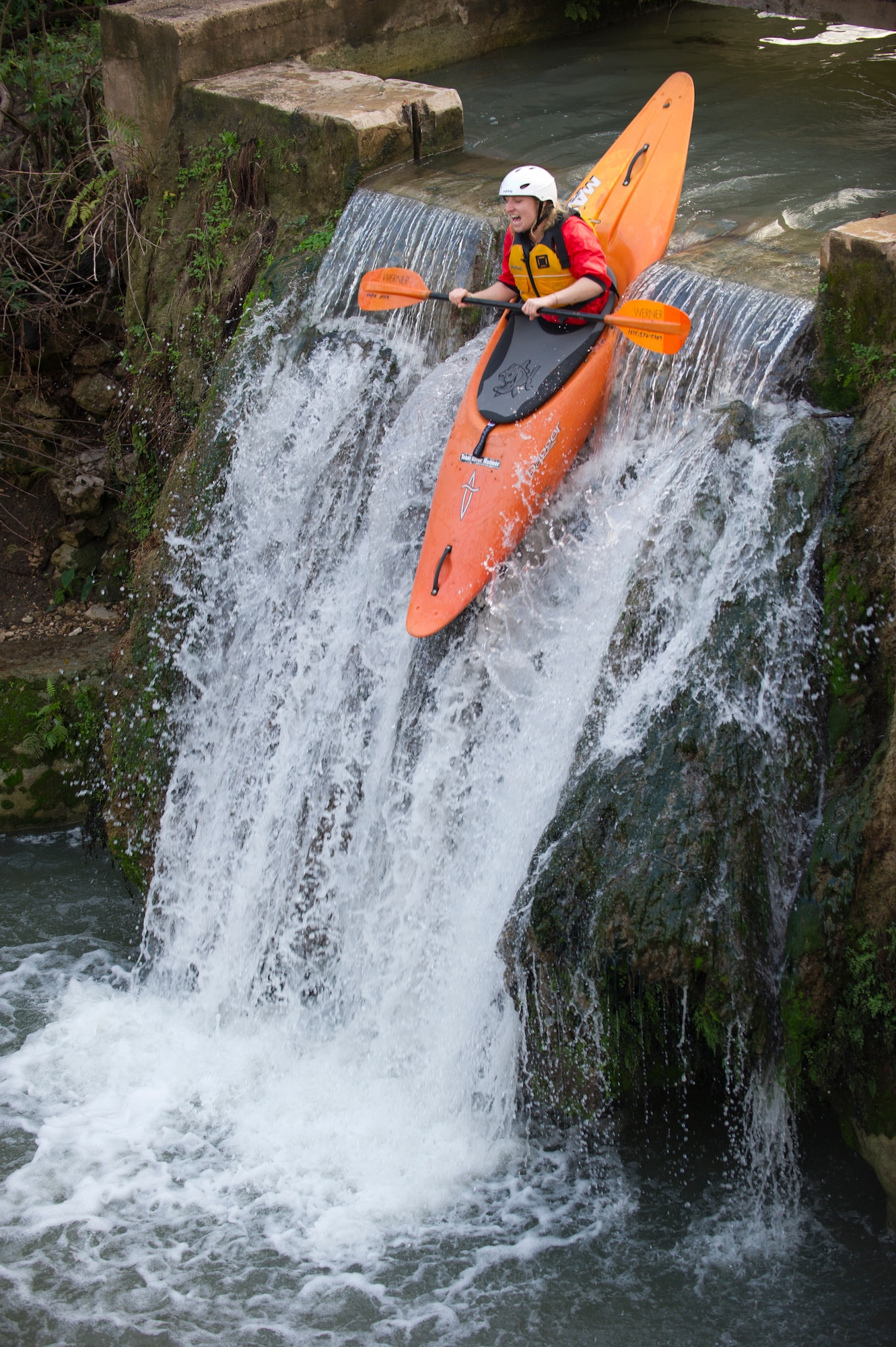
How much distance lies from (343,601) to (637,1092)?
215 cm

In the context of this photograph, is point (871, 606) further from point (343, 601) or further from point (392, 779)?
point (343, 601)

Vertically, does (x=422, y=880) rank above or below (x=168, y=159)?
below

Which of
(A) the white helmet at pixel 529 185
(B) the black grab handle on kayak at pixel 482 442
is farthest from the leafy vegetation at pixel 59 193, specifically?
(B) the black grab handle on kayak at pixel 482 442

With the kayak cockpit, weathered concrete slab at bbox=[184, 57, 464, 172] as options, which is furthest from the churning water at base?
weathered concrete slab at bbox=[184, 57, 464, 172]

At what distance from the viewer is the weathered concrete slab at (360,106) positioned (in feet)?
18.5

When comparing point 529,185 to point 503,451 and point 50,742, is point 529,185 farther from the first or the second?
point 50,742

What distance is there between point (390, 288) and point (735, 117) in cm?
291

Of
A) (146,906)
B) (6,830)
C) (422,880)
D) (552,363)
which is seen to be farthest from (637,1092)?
(6,830)

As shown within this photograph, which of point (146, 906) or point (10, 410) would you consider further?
point (10, 410)

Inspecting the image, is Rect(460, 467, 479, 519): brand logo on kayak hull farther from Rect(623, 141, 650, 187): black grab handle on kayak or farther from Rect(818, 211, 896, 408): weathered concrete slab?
Rect(623, 141, 650, 187): black grab handle on kayak

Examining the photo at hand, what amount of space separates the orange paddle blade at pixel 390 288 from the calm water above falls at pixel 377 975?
32 centimetres

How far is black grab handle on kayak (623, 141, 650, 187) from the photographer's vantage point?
508 cm

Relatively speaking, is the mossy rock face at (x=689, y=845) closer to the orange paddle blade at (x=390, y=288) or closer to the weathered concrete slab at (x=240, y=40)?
the orange paddle blade at (x=390, y=288)

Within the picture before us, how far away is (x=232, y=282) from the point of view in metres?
5.70
